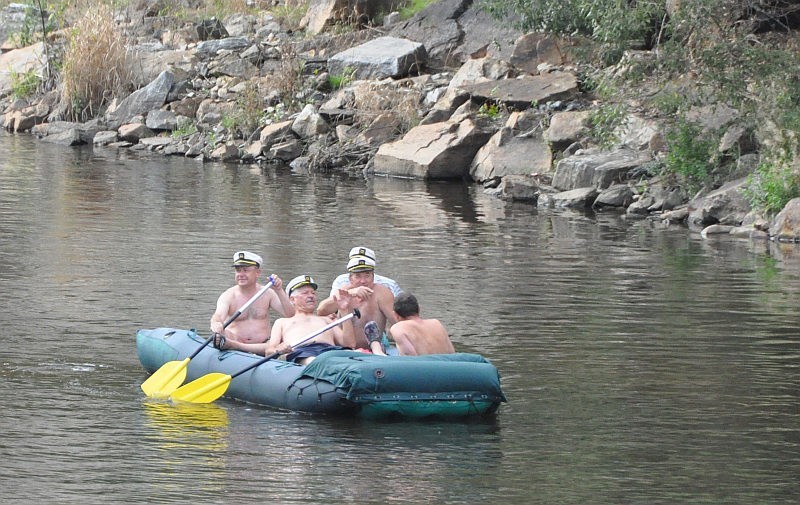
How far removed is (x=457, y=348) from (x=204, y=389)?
9.65ft

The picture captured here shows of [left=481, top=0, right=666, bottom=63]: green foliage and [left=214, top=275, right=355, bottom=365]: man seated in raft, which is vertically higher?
[left=481, top=0, right=666, bottom=63]: green foliage

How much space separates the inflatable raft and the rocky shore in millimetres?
11162

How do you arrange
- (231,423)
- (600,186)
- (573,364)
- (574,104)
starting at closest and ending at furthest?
1. (231,423)
2. (573,364)
3. (600,186)
4. (574,104)

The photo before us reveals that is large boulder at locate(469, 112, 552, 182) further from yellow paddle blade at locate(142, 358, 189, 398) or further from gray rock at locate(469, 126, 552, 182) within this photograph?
yellow paddle blade at locate(142, 358, 189, 398)

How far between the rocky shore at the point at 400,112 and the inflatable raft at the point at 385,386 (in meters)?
11.2

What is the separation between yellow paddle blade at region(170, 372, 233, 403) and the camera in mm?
11258

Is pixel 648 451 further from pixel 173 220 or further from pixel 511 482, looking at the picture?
pixel 173 220

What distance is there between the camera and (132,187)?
87.7 feet

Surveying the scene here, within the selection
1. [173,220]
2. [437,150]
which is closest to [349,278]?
[173,220]

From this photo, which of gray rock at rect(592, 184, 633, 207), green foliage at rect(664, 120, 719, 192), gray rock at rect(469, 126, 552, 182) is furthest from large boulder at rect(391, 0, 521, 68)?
green foliage at rect(664, 120, 719, 192)

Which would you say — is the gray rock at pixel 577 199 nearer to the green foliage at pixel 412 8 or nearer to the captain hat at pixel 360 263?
the captain hat at pixel 360 263

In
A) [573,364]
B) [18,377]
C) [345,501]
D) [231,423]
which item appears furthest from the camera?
[573,364]

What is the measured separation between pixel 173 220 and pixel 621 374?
11.3m

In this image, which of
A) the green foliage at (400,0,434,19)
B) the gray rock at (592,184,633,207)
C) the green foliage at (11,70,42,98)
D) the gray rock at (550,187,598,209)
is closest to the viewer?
the gray rock at (592,184,633,207)
